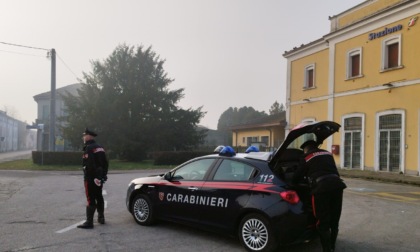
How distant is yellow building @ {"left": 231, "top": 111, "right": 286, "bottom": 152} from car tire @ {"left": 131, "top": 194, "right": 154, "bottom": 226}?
25931 mm

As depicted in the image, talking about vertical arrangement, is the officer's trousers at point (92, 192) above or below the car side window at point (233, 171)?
below

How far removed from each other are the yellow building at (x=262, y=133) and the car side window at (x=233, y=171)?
2676 cm

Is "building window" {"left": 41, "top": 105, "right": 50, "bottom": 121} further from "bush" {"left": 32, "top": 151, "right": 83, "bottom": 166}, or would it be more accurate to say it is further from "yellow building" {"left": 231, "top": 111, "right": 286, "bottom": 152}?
"bush" {"left": 32, "top": 151, "right": 83, "bottom": 166}

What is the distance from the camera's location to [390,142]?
2141 cm

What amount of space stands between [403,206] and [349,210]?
185 centimetres

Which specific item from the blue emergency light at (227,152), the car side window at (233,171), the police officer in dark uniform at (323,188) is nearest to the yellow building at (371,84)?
the blue emergency light at (227,152)

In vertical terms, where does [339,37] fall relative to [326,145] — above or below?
above

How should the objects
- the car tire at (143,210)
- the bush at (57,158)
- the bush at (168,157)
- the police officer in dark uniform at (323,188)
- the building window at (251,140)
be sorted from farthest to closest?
the building window at (251,140), the bush at (168,157), the bush at (57,158), the car tire at (143,210), the police officer in dark uniform at (323,188)

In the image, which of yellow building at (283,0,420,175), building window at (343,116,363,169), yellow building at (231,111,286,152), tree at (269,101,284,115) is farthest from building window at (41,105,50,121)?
building window at (343,116,363,169)

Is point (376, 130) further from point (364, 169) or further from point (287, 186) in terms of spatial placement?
point (287, 186)

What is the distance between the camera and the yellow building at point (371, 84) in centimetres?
2030

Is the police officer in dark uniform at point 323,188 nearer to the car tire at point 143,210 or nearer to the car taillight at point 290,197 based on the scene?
the car taillight at point 290,197

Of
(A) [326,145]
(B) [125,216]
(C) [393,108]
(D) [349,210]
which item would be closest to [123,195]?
(B) [125,216]

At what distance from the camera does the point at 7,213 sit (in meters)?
8.99
